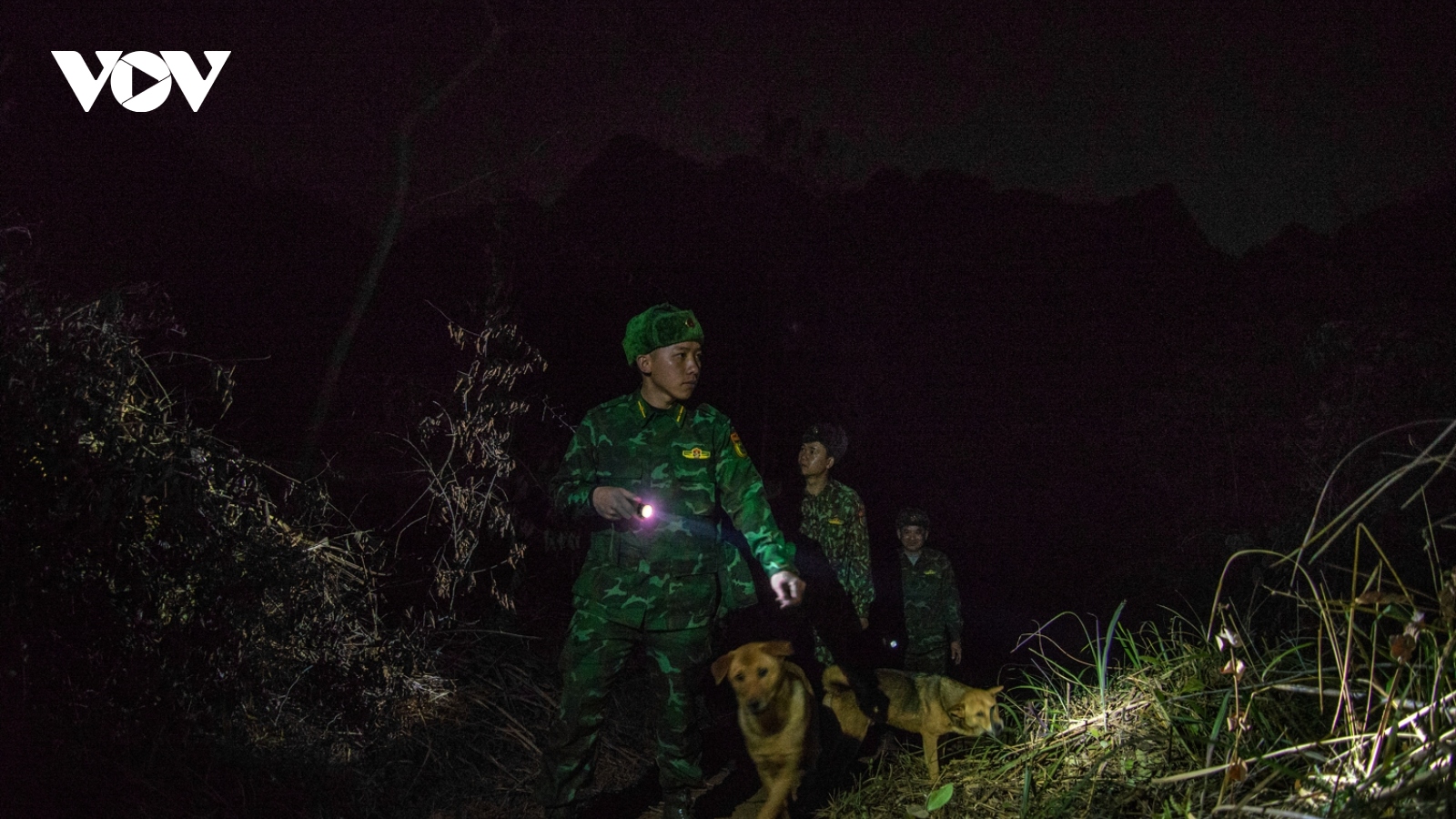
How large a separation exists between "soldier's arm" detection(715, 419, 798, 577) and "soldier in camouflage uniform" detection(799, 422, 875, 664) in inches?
75.2

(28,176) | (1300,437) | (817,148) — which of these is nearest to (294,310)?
(28,176)

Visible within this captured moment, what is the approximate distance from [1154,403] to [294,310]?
855 cm

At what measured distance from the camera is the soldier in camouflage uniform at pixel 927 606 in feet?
21.0

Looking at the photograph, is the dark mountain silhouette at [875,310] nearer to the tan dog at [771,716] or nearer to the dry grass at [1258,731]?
the tan dog at [771,716]

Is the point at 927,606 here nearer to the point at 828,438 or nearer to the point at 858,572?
the point at 858,572

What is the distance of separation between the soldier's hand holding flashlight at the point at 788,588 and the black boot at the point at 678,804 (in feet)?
2.87

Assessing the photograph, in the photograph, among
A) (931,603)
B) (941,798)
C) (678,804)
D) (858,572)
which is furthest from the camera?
(931,603)

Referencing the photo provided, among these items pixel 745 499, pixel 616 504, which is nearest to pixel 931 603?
pixel 745 499

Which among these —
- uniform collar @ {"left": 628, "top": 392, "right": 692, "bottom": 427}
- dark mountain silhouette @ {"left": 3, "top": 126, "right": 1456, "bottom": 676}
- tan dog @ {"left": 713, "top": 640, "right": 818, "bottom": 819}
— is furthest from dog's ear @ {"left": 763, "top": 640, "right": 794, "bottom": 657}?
dark mountain silhouette @ {"left": 3, "top": 126, "right": 1456, "bottom": 676}

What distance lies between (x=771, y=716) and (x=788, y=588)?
0.49 metres

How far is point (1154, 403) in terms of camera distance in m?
11.6

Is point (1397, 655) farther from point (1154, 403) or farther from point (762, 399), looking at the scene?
point (1154, 403)

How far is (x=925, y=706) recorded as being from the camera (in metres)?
4.62

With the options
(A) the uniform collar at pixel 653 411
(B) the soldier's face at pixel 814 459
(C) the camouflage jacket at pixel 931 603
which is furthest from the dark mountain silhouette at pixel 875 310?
(A) the uniform collar at pixel 653 411
